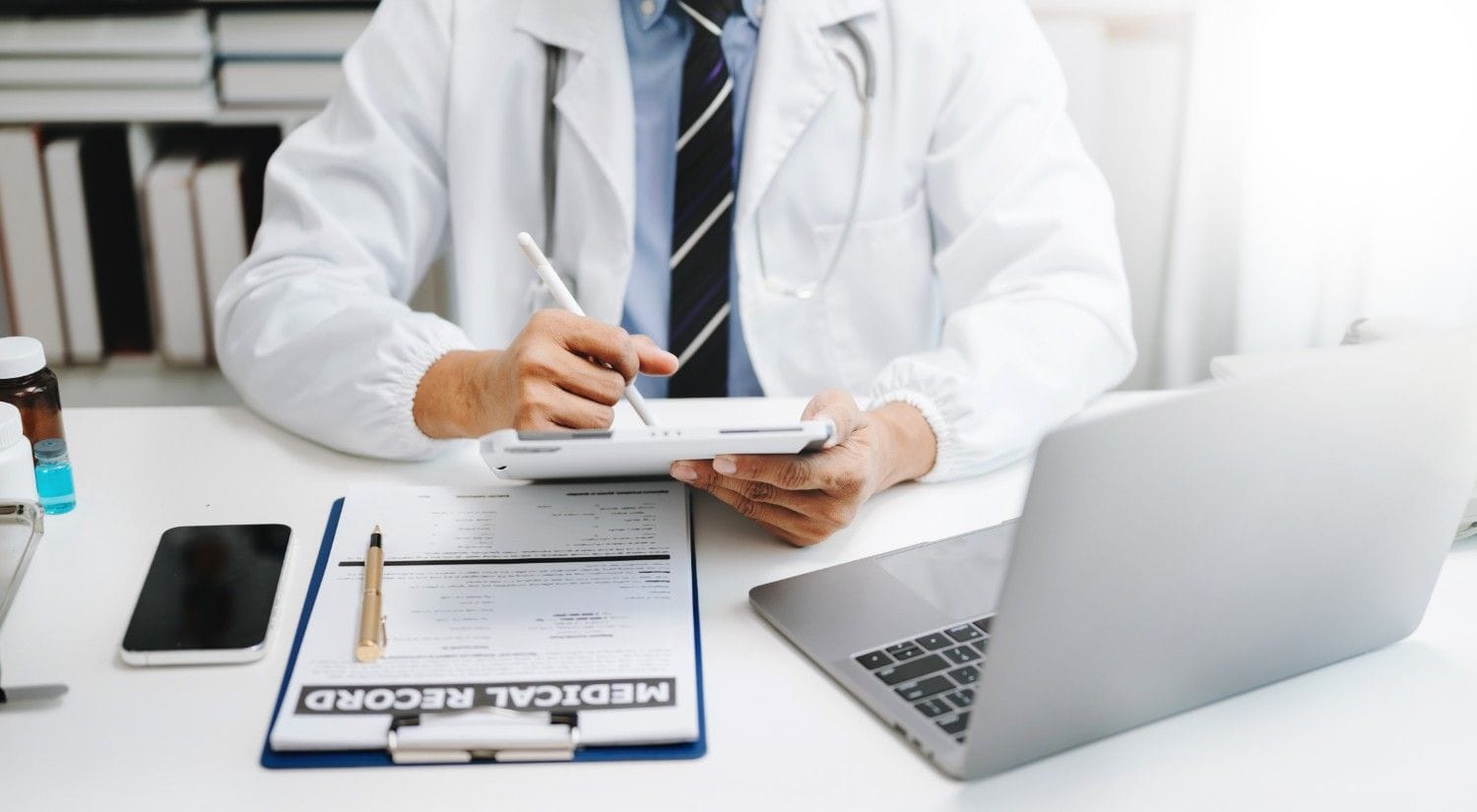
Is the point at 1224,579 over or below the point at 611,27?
below

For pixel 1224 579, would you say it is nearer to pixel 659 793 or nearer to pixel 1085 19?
pixel 659 793

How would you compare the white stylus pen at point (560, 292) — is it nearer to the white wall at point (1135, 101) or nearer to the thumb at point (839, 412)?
the thumb at point (839, 412)

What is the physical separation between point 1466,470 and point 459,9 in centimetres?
105

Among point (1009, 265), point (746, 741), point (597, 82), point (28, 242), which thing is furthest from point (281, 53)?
point (746, 741)

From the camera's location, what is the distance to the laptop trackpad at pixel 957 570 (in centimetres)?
90

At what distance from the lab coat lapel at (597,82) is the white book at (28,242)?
3.46 ft

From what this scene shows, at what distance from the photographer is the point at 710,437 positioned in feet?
2.65

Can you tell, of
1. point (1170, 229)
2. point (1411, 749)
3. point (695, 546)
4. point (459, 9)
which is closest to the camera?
point (1411, 749)

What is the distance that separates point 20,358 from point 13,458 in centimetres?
9

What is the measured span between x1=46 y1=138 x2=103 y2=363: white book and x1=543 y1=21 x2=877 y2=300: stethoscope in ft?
3.24

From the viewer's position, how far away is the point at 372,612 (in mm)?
844

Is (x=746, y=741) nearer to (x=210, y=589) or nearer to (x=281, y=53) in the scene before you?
(x=210, y=589)

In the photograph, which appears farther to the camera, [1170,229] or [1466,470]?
[1170,229]

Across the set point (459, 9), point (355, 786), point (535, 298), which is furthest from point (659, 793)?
point (459, 9)
